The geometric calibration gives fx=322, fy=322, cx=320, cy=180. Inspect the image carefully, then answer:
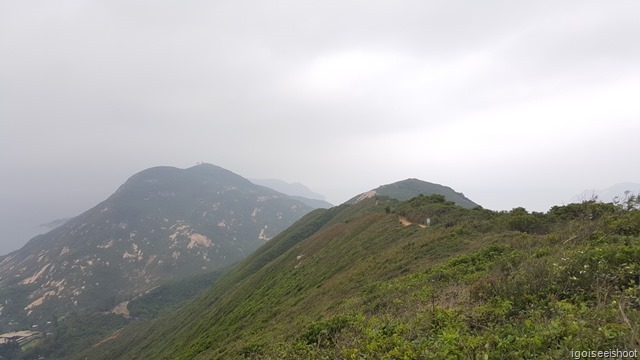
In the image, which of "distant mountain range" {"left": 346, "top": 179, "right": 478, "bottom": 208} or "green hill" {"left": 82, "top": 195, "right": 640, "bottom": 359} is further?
"distant mountain range" {"left": 346, "top": 179, "right": 478, "bottom": 208}

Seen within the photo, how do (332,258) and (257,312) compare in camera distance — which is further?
(332,258)

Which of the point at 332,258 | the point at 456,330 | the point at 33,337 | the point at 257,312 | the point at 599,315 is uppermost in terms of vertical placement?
the point at 599,315

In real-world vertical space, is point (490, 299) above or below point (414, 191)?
below

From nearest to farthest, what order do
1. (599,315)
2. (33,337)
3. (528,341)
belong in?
(528,341) < (599,315) < (33,337)

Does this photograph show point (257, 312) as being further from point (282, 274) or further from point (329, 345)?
point (329, 345)

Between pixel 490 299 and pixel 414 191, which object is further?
pixel 414 191

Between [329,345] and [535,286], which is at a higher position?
[535,286]

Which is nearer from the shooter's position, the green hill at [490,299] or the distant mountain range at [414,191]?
the green hill at [490,299]

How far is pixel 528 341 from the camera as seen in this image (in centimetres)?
705

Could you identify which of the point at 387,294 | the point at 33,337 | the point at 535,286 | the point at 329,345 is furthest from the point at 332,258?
the point at 33,337

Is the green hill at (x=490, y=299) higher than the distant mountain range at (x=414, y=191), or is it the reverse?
the distant mountain range at (x=414, y=191)

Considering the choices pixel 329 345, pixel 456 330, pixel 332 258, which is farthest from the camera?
pixel 332 258

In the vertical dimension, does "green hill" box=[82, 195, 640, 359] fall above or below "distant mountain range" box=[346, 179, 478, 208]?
below

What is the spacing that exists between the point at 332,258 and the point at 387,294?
22.8m
